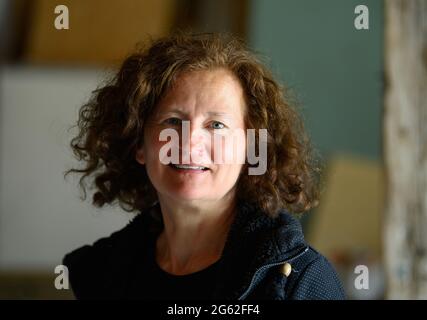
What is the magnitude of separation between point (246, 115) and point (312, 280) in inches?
10.9

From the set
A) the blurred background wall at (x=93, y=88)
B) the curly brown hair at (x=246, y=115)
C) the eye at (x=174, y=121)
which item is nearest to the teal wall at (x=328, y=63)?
the blurred background wall at (x=93, y=88)

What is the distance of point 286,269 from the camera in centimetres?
91

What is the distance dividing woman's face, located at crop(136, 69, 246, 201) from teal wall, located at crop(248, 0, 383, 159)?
1.87 metres

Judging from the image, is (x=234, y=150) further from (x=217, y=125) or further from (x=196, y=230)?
(x=196, y=230)

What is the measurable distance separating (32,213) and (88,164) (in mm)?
1902

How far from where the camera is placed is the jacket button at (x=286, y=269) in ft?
2.97

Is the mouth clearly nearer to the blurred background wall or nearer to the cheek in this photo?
the cheek

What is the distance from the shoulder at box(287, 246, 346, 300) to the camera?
908mm

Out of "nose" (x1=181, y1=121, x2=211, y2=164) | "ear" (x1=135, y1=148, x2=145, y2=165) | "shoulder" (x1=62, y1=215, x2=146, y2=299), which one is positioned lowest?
"shoulder" (x1=62, y1=215, x2=146, y2=299)

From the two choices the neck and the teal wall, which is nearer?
the neck

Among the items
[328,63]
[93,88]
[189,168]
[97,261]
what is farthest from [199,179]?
[328,63]

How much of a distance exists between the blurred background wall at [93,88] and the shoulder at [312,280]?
74.0 inches

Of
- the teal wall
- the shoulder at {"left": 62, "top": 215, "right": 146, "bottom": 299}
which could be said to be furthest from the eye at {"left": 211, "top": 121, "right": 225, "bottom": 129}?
the teal wall
